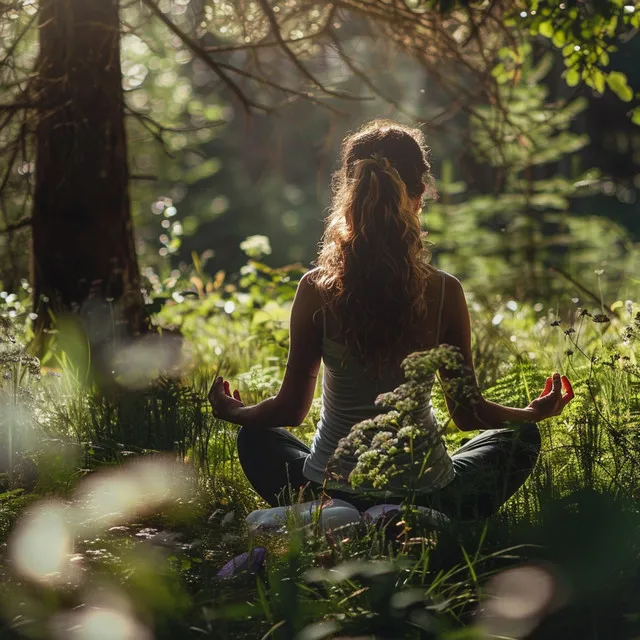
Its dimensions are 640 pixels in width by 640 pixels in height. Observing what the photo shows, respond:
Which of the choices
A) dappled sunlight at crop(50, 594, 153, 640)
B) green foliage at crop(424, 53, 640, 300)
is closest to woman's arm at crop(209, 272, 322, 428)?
dappled sunlight at crop(50, 594, 153, 640)

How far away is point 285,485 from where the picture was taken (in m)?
3.68

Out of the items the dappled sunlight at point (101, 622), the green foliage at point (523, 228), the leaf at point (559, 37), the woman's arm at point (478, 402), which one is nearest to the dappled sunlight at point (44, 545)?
the dappled sunlight at point (101, 622)

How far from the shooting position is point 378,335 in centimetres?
340

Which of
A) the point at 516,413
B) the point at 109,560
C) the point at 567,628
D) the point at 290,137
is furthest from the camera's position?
the point at 290,137

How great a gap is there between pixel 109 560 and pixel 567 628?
1.52 meters

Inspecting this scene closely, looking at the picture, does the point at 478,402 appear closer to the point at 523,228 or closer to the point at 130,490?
the point at 130,490

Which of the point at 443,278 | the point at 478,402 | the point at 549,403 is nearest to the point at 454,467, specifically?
the point at 478,402

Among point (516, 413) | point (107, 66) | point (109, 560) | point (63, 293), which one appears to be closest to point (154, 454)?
point (109, 560)

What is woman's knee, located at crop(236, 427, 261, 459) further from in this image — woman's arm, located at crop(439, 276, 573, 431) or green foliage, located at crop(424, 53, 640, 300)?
green foliage, located at crop(424, 53, 640, 300)

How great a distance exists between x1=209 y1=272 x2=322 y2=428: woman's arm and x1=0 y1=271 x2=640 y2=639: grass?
43 cm

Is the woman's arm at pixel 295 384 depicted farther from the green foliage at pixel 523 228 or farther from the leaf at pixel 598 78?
the green foliage at pixel 523 228

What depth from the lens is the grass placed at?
97.6 inches

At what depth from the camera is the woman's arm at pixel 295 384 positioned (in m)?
3.53

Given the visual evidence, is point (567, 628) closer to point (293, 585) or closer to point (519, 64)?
point (293, 585)
